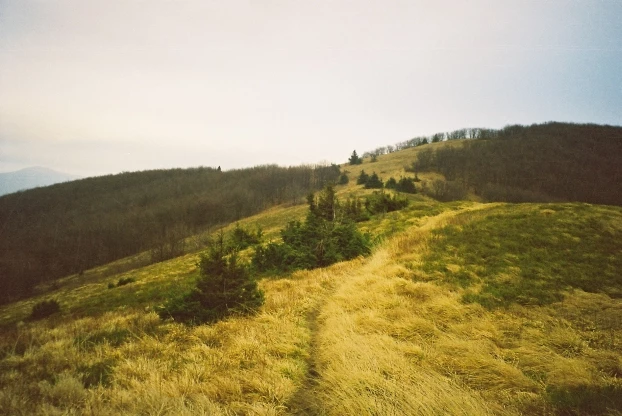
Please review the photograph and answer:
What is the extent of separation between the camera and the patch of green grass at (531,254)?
8797 mm

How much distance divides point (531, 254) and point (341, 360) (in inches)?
437

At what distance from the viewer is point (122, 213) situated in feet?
353

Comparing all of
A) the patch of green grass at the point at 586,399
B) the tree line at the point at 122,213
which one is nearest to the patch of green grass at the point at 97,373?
the patch of green grass at the point at 586,399

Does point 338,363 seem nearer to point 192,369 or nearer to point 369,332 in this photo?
point 369,332

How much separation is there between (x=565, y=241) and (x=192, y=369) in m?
16.2

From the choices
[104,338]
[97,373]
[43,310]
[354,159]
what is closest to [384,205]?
[104,338]

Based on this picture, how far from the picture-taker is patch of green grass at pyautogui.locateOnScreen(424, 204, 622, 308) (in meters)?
8.80

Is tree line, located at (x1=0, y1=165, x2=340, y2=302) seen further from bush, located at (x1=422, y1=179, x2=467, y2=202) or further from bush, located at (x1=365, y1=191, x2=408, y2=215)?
bush, located at (x1=365, y1=191, x2=408, y2=215)

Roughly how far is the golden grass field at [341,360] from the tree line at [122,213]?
44756 mm

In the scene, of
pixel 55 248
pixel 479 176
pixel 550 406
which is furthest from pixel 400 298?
pixel 55 248

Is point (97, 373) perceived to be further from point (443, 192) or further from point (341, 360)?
point (443, 192)

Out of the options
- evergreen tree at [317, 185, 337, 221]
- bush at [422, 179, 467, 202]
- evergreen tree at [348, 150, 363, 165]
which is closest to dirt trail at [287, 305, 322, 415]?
evergreen tree at [317, 185, 337, 221]

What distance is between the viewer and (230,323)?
6.87m

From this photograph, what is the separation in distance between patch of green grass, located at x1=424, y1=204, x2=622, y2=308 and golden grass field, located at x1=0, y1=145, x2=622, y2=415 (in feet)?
2.60
